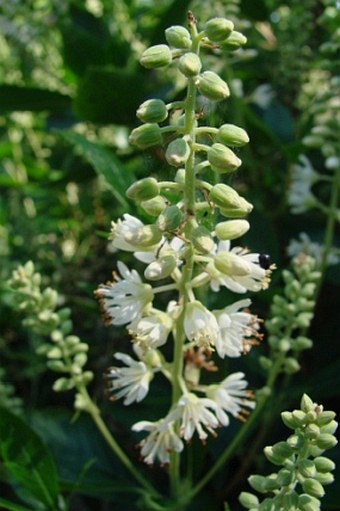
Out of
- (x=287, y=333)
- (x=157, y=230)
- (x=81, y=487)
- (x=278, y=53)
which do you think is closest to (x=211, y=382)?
(x=287, y=333)

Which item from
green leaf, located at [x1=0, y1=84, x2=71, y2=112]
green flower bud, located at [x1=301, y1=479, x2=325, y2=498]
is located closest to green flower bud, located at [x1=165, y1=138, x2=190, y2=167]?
green flower bud, located at [x1=301, y1=479, x2=325, y2=498]

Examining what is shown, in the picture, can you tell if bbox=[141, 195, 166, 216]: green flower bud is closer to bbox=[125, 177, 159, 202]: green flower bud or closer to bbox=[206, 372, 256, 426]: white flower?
bbox=[125, 177, 159, 202]: green flower bud

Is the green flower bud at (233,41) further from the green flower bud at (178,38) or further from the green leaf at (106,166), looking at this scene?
the green leaf at (106,166)

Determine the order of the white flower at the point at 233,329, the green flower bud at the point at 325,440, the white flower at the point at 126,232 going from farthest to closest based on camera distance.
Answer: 1. the white flower at the point at 233,329
2. the white flower at the point at 126,232
3. the green flower bud at the point at 325,440

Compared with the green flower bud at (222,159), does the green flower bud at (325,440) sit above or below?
below

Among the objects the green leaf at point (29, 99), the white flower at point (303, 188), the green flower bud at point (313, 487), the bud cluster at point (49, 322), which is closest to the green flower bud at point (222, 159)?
the green flower bud at point (313, 487)

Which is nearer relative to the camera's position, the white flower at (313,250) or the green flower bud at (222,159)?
the green flower bud at (222,159)

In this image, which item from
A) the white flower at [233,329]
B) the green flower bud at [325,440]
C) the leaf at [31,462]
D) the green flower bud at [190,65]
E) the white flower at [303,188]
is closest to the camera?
the green flower bud at [325,440]

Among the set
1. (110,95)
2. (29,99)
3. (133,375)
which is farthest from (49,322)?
(29,99)
